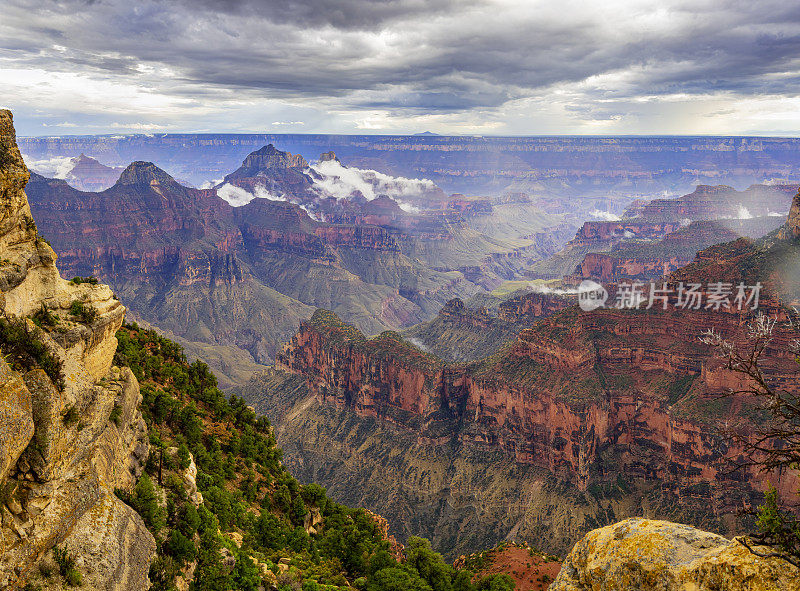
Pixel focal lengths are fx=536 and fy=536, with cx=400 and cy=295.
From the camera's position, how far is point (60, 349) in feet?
76.7

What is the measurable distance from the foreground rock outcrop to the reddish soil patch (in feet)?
146

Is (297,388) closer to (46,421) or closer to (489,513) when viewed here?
(489,513)

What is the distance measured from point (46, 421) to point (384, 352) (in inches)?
4063

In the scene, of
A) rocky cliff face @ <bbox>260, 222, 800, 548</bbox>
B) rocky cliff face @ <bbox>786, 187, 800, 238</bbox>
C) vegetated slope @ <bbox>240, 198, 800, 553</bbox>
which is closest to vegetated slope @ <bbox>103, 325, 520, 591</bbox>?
vegetated slope @ <bbox>240, 198, 800, 553</bbox>

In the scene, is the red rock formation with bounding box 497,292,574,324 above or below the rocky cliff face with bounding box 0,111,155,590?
below

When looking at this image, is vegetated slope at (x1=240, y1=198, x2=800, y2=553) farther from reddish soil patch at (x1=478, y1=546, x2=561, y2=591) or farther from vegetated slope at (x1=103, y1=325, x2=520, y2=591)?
vegetated slope at (x1=103, y1=325, x2=520, y2=591)

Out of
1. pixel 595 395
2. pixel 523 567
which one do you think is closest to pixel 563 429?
pixel 595 395

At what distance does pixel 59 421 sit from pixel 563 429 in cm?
8612

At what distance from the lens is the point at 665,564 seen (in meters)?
14.5

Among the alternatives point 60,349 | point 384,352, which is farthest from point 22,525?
point 384,352

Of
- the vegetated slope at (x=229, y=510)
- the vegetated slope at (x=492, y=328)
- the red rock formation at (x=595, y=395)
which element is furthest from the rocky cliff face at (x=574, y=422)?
the vegetated slope at (x=492, y=328)

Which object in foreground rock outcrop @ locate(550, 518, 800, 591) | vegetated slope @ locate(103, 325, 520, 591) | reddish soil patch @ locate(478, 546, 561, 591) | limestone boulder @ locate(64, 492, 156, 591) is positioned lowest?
reddish soil patch @ locate(478, 546, 561, 591)

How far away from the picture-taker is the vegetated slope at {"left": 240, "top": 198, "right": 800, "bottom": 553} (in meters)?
83.9

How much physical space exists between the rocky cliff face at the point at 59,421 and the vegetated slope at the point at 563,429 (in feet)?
247
